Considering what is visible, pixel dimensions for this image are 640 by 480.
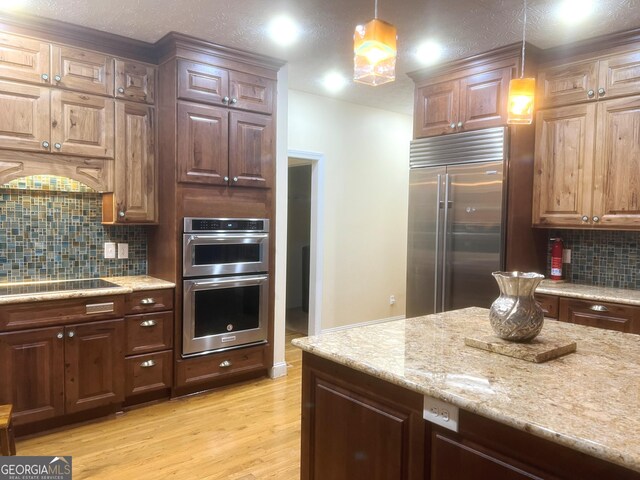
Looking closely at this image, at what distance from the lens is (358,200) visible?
209 inches

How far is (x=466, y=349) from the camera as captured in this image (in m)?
1.70

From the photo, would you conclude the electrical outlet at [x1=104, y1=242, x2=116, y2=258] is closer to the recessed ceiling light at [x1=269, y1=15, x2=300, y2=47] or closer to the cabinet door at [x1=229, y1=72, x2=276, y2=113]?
the cabinet door at [x1=229, y1=72, x2=276, y2=113]

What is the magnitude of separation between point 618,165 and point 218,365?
10.4ft

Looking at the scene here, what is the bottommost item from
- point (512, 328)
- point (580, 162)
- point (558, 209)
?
point (512, 328)

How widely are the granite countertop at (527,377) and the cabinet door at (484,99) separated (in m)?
1.92

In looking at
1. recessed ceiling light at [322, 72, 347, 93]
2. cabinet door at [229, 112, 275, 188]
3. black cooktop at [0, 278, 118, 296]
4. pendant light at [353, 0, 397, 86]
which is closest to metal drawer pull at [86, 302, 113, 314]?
black cooktop at [0, 278, 118, 296]

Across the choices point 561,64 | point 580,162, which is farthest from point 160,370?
point 561,64

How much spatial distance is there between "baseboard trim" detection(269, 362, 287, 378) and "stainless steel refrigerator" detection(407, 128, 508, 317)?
1.15 metres

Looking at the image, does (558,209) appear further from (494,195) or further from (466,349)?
(466,349)

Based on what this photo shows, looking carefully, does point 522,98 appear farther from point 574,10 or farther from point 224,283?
point 224,283

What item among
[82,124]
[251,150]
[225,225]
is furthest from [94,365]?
[251,150]

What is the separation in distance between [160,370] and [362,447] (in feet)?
7.11

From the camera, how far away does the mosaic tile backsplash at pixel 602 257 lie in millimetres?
3375

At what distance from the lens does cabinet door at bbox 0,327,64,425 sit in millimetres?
2674
